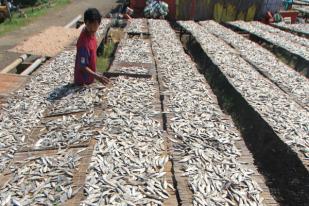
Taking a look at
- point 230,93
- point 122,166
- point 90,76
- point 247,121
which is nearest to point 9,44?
point 90,76

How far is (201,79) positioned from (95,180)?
557 cm

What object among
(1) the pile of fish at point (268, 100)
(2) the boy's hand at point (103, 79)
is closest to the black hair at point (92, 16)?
(2) the boy's hand at point (103, 79)

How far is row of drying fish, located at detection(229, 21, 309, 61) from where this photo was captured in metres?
14.1

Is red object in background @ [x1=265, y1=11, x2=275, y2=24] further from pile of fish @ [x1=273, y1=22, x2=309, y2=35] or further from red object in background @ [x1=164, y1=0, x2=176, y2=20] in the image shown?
red object in background @ [x1=164, y1=0, x2=176, y2=20]

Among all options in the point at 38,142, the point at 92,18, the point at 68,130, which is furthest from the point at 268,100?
the point at 38,142

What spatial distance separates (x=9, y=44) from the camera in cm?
1695

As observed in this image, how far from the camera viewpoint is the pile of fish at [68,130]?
5.98 m

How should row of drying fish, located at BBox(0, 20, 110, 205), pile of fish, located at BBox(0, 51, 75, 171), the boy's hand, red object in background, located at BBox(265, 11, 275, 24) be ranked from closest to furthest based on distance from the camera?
row of drying fish, located at BBox(0, 20, 110, 205) → pile of fish, located at BBox(0, 51, 75, 171) → the boy's hand → red object in background, located at BBox(265, 11, 275, 24)

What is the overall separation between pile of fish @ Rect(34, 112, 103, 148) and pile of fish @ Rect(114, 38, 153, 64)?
171 inches

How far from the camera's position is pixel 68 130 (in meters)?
6.40

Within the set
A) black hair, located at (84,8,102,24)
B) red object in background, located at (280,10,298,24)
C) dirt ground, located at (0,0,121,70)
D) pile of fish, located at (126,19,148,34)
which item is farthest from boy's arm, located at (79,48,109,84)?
red object in background, located at (280,10,298,24)

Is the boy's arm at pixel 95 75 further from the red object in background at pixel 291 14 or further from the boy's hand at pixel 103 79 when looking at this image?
the red object in background at pixel 291 14

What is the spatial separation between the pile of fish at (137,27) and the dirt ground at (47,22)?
515 centimetres

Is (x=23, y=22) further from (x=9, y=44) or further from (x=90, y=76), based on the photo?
(x=90, y=76)
